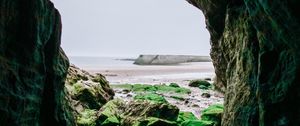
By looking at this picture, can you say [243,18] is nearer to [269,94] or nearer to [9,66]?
[269,94]

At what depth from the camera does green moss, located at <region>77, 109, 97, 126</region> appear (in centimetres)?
1132

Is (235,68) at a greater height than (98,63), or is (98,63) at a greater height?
(235,68)

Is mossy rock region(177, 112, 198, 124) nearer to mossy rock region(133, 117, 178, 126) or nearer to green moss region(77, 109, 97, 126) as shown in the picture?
mossy rock region(133, 117, 178, 126)

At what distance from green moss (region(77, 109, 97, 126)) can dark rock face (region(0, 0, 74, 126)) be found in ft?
7.25

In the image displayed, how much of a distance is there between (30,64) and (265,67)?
505 cm

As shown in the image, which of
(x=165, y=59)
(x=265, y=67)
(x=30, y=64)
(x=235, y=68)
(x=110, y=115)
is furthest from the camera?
(x=165, y=59)

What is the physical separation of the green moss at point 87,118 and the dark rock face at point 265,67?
14.9ft

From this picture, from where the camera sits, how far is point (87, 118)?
1177cm

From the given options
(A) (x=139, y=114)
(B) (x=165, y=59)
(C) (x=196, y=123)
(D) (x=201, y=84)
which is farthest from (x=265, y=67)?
(B) (x=165, y=59)

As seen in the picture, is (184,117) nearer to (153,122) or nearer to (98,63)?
(153,122)

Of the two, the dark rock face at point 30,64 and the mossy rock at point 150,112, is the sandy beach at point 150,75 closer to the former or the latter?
the mossy rock at point 150,112

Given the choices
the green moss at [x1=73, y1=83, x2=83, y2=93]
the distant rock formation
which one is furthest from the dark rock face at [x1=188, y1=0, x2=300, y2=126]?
the distant rock formation

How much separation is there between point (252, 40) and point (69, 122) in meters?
5.41

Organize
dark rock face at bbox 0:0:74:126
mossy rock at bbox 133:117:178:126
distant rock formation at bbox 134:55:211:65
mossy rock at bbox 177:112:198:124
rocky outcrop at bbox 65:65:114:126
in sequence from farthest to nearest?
distant rock formation at bbox 134:55:211:65 < rocky outcrop at bbox 65:65:114:126 < mossy rock at bbox 177:112:198:124 < mossy rock at bbox 133:117:178:126 < dark rock face at bbox 0:0:74:126
